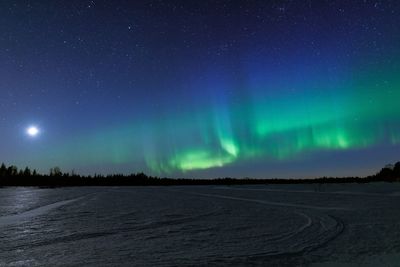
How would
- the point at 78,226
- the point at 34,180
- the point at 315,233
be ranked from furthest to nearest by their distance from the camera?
the point at 34,180 → the point at 78,226 → the point at 315,233

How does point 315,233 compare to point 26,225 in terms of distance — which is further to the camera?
point 26,225

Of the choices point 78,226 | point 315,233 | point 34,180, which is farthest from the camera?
point 34,180

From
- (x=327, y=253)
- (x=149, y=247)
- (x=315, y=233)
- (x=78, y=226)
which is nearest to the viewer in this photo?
(x=327, y=253)

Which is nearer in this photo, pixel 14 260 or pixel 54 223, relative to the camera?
pixel 14 260

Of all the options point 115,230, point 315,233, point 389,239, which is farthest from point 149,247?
point 389,239

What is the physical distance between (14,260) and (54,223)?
6.36 m

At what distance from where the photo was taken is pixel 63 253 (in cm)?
816

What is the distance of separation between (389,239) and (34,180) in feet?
488

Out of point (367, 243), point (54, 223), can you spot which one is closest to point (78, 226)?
point (54, 223)

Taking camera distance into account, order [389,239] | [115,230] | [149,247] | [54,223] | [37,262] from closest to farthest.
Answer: [37,262]
[149,247]
[389,239]
[115,230]
[54,223]

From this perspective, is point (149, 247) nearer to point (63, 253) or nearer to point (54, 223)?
point (63, 253)

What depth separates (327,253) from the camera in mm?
8008

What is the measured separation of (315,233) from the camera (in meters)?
10.7

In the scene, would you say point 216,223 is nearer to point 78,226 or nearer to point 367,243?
point 78,226
